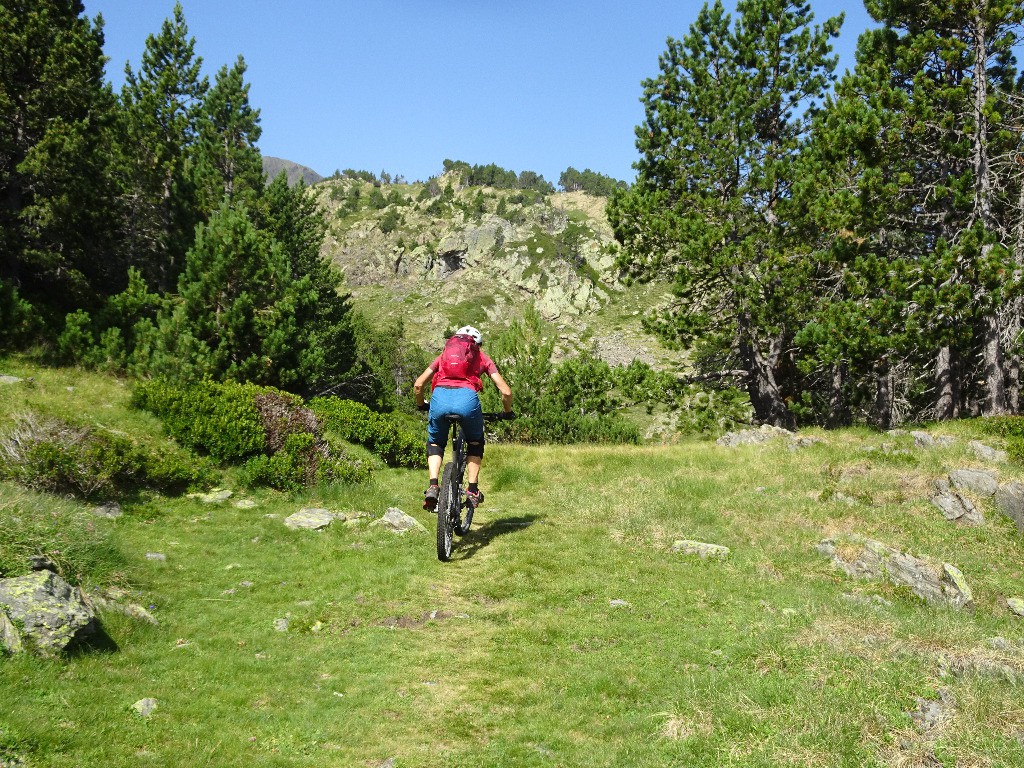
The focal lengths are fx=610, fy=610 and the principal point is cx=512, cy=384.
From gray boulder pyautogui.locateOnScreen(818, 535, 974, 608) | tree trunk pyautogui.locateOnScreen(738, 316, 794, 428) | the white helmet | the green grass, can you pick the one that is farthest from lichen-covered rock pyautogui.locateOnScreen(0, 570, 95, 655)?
tree trunk pyautogui.locateOnScreen(738, 316, 794, 428)

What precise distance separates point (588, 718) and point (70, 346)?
819 inches

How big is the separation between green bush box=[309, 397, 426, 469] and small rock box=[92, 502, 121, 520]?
7352 mm

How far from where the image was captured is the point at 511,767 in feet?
14.3

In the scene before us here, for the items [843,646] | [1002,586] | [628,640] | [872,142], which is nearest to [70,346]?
[628,640]

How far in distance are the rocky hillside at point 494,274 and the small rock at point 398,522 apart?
132250 millimetres

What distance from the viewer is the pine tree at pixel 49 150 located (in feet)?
65.6

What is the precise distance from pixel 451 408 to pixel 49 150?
2015 cm

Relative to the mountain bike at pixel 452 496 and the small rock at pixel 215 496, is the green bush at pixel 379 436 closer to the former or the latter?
the small rock at pixel 215 496

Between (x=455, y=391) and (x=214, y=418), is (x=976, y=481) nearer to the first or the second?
(x=455, y=391)

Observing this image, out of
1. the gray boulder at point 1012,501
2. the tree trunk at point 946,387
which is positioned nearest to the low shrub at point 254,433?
the gray boulder at point 1012,501

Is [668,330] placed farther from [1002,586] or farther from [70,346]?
[70,346]

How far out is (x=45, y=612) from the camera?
5.06 metres

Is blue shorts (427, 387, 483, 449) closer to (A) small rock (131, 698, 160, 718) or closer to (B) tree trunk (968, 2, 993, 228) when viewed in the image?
(A) small rock (131, 698, 160, 718)

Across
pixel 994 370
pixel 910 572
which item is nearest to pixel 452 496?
pixel 910 572
